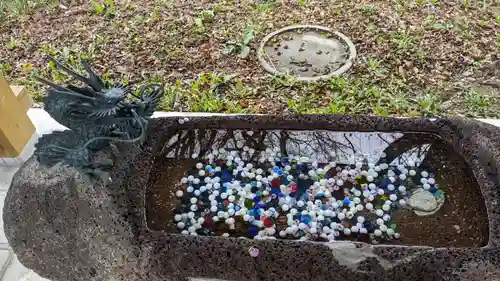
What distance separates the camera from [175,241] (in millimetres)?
2051

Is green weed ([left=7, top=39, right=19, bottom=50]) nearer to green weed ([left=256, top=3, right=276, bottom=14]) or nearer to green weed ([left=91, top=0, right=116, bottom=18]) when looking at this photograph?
green weed ([left=91, top=0, right=116, bottom=18])

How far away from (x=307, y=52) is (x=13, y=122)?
2.16m

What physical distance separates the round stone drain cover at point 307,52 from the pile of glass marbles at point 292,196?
1.51 m

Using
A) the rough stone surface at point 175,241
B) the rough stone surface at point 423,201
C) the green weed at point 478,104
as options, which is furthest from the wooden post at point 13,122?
the green weed at point 478,104

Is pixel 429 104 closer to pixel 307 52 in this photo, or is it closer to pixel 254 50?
pixel 307 52

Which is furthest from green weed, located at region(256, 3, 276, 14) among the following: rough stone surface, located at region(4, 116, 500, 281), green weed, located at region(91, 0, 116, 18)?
rough stone surface, located at region(4, 116, 500, 281)

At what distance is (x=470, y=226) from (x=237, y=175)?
103 centimetres

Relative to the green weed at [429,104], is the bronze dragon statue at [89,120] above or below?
above

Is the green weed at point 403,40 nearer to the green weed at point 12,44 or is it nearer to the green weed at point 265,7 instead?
the green weed at point 265,7

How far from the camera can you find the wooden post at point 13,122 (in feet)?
10.2

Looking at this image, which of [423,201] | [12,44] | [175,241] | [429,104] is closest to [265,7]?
[429,104]

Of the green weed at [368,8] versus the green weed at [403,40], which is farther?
the green weed at [368,8]

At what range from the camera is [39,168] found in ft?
7.46

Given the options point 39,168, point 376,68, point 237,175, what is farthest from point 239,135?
point 376,68
